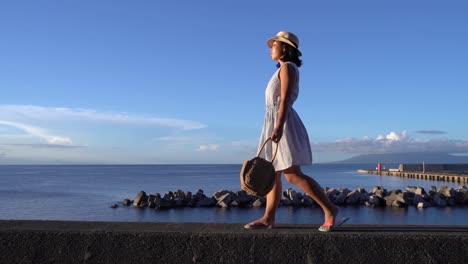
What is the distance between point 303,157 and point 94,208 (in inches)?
645

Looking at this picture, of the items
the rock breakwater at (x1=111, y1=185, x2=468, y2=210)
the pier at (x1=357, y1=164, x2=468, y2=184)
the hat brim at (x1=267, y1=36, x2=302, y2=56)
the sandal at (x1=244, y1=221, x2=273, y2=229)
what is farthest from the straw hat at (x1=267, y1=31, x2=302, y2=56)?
the pier at (x1=357, y1=164, x2=468, y2=184)

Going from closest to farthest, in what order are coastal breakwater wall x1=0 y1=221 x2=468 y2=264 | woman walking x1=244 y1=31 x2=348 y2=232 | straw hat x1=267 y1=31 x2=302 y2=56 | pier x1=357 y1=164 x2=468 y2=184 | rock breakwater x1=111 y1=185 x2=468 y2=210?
coastal breakwater wall x1=0 y1=221 x2=468 y2=264 → woman walking x1=244 y1=31 x2=348 y2=232 → straw hat x1=267 y1=31 x2=302 y2=56 → rock breakwater x1=111 y1=185 x2=468 y2=210 → pier x1=357 y1=164 x2=468 y2=184

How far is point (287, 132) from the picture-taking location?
338cm

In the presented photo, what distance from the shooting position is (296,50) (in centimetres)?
356

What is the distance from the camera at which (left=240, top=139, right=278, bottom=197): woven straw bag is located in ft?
10.5

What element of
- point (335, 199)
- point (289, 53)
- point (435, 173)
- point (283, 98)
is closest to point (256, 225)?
point (283, 98)

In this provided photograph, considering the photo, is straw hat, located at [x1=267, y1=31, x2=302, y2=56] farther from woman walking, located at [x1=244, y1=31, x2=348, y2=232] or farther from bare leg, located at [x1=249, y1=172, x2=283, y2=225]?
bare leg, located at [x1=249, y1=172, x2=283, y2=225]

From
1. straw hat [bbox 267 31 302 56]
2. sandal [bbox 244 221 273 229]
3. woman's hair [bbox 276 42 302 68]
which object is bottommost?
sandal [bbox 244 221 273 229]

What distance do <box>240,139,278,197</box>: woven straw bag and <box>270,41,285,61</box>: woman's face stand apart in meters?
0.86

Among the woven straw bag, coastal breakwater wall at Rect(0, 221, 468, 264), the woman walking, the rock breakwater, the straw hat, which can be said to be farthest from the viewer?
the rock breakwater

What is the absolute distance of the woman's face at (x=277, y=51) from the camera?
3.57 meters

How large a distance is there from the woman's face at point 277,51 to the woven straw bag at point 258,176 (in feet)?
2.81

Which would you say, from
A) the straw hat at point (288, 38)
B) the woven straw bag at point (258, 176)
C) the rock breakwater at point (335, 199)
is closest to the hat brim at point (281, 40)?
the straw hat at point (288, 38)

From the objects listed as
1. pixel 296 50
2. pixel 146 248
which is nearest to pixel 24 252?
pixel 146 248
